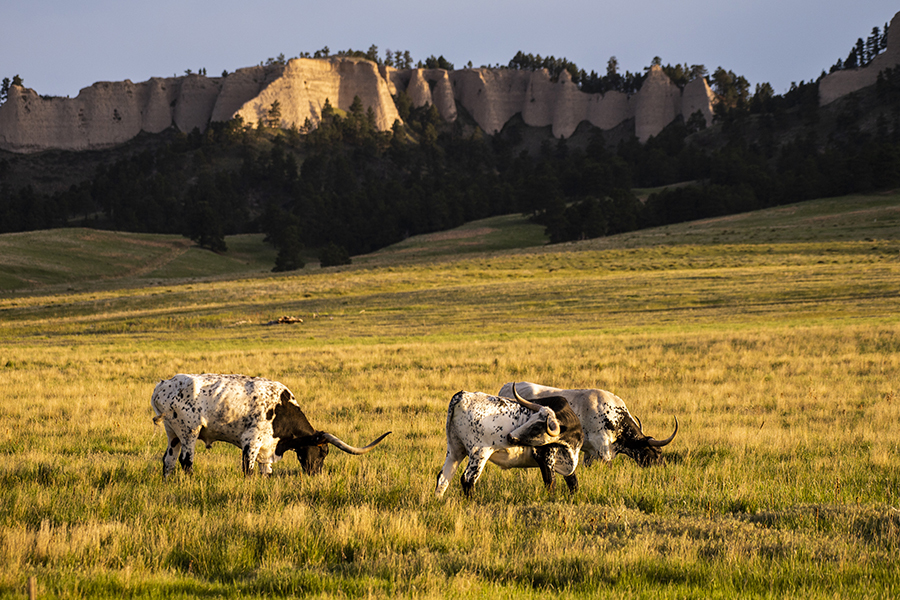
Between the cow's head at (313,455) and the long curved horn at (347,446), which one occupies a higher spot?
the long curved horn at (347,446)

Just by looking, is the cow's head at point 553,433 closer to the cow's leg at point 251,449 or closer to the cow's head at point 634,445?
the cow's head at point 634,445

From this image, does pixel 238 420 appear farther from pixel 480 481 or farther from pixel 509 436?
pixel 509 436

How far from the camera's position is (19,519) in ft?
22.5

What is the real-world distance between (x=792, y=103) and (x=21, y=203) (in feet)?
586

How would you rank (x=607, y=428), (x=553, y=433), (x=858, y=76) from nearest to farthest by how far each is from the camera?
(x=553, y=433) → (x=607, y=428) → (x=858, y=76)

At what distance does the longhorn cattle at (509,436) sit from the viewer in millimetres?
7570

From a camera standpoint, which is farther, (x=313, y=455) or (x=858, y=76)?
(x=858, y=76)

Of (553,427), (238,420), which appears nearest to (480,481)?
(553,427)

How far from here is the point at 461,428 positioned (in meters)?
7.70

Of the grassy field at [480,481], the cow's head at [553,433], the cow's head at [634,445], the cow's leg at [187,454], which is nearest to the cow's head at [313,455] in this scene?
the grassy field at [480,481]

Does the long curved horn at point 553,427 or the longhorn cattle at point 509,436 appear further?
the longhorn cattle at point 509,436

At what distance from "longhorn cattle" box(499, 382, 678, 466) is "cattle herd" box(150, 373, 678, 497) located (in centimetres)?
1

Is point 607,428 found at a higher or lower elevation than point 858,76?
lower

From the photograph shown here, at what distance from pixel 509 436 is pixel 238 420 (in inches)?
135
